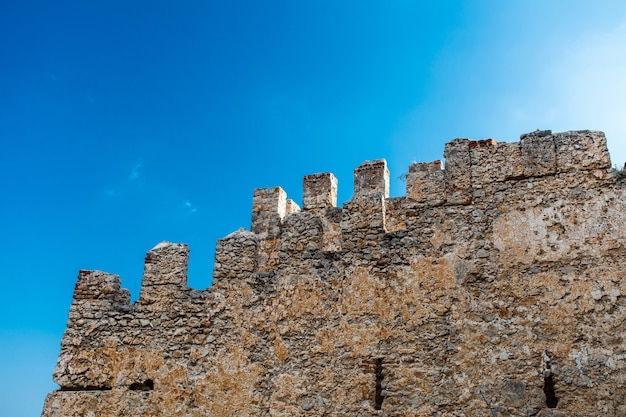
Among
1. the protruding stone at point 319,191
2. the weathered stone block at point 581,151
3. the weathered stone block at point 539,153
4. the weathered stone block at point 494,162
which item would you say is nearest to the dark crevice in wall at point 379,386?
the weathered stone block at point 494,162

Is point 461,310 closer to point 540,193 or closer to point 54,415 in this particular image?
point 540,193

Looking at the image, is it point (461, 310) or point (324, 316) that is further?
point (324, 316)

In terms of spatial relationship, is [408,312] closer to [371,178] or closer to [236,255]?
[236,255]

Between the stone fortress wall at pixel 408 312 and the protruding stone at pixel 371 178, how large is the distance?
242 cm

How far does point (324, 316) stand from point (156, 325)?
209cm

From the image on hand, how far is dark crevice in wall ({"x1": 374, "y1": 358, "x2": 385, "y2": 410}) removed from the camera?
21.1 feet

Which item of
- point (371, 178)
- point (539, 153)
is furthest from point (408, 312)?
point (371, 178)

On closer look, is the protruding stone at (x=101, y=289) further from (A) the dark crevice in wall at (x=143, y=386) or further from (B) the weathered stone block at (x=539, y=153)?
(B) the weathered stone block at (x=539, y=153)

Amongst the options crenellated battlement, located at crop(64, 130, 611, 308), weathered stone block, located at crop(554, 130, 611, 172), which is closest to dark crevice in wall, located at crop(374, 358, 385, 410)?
crenellated battlement, located at crop(64, 130, 611, 308)

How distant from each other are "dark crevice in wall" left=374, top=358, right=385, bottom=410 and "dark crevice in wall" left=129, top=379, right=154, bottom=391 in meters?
2.63

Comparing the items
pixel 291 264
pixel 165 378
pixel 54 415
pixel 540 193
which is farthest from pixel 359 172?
pixel 54 415

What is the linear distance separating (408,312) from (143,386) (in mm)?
3169

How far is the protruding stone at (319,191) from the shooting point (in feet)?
33.0

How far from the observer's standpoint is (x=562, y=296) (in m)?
6.17
